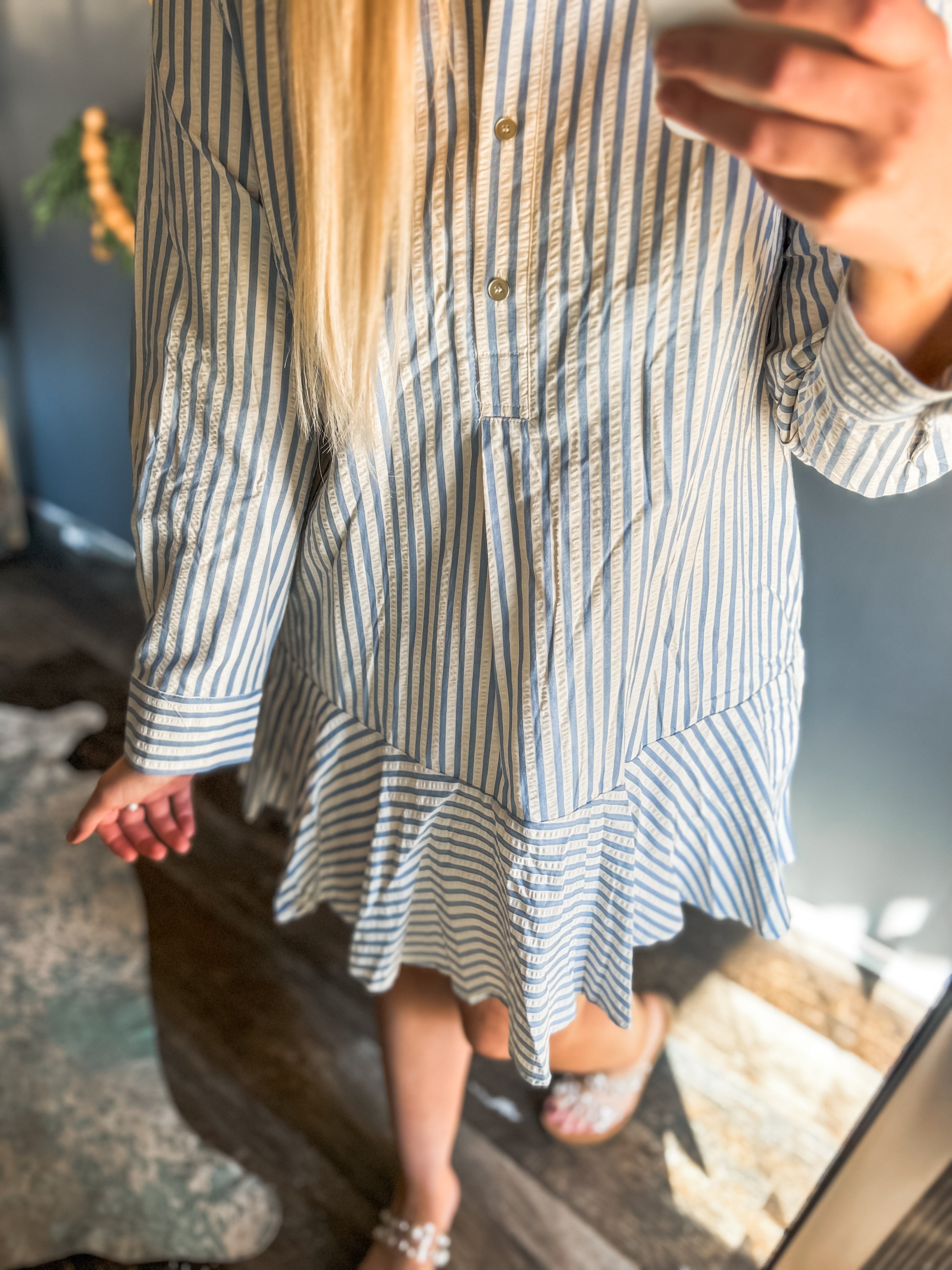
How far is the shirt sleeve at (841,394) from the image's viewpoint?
0.46 meters

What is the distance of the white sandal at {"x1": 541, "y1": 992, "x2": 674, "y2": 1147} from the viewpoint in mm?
1129

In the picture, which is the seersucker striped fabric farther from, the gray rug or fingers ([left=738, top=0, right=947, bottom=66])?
the gray rug

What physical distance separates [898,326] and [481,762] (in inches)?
16.2

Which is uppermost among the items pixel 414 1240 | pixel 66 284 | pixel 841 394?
pixel 841 394

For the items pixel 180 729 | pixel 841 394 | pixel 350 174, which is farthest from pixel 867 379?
pixel 180 729

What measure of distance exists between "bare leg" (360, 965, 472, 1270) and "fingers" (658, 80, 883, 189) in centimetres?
79

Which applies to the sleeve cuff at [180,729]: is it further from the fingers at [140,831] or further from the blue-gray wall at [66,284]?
the blue-gray wall at [66,284]

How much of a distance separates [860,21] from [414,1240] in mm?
1138

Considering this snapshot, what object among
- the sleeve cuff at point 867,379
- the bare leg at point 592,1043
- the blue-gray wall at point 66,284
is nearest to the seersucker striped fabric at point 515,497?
the sleeve cuff at point 867,379

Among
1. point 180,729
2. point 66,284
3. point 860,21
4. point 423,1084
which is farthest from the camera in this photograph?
point 66,284

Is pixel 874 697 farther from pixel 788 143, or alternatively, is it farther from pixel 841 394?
pixel 788 143

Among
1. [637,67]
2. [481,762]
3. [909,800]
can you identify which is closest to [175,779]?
[481,762]

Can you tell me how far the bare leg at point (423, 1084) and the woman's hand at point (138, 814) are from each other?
0.96ft

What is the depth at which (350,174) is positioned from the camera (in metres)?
0.51
